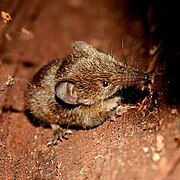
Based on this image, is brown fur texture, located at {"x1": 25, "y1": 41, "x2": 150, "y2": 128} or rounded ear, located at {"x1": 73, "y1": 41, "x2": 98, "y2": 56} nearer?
brown fur texture, located at {"x1": 25, "y1": 41, "x2": 150, "y2": 128}

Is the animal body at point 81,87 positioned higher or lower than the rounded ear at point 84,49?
lower

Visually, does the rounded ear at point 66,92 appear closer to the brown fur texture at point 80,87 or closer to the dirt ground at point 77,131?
the brown fur texture at point 80,87

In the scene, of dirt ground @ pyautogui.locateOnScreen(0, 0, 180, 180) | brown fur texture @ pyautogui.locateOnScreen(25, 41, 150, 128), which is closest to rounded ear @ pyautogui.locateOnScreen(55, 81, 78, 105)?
brown fur texture @ pyautogui.locateOnScreen(25, 41, 150, 128)

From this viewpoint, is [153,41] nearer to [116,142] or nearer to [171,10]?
[171,10]

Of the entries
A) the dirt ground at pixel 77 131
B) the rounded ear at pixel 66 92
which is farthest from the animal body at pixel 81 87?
the dirt ground at pixel 77 131

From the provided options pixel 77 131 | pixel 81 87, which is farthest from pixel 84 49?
pixel 77 131

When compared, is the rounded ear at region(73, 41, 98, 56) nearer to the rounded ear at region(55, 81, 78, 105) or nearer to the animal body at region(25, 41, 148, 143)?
the animal body at region(25, 41, 148, 143)

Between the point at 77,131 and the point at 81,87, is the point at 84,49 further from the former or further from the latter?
the point at 77,131
